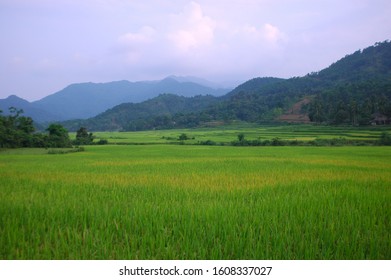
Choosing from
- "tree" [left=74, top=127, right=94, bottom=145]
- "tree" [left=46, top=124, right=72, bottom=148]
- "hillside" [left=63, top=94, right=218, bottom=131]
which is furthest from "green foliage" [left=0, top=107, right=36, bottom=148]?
"hillside" [left=63, top=94, right=218, bottom=131]

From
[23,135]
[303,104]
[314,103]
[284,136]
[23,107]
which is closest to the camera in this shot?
[23,135]

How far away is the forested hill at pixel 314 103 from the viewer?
118ft

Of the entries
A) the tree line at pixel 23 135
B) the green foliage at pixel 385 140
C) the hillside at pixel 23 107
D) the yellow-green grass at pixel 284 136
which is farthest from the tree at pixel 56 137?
the green foliage at pixel 385 140

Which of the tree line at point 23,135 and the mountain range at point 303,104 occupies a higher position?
the mountain range at point 303,104

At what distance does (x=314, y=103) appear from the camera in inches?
1777

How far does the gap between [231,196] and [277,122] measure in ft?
157

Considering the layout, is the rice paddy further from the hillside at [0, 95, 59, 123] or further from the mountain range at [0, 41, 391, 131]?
the mountain range at [0, 41, 391, 131]

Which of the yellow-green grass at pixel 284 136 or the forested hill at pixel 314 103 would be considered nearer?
the yellow-green grass at pixel 284 136

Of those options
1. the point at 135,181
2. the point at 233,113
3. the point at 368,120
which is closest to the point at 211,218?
the point at 135,181

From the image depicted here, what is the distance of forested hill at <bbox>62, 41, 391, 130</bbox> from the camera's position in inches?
1411

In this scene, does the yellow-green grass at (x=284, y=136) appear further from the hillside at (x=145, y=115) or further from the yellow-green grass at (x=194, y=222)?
the hillside at (x=145, y=115)

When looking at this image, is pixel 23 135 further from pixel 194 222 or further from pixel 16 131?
pixel 194 222

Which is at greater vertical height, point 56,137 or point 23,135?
point 23,135

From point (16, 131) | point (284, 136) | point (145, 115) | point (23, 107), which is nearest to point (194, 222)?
point (16, 131)
